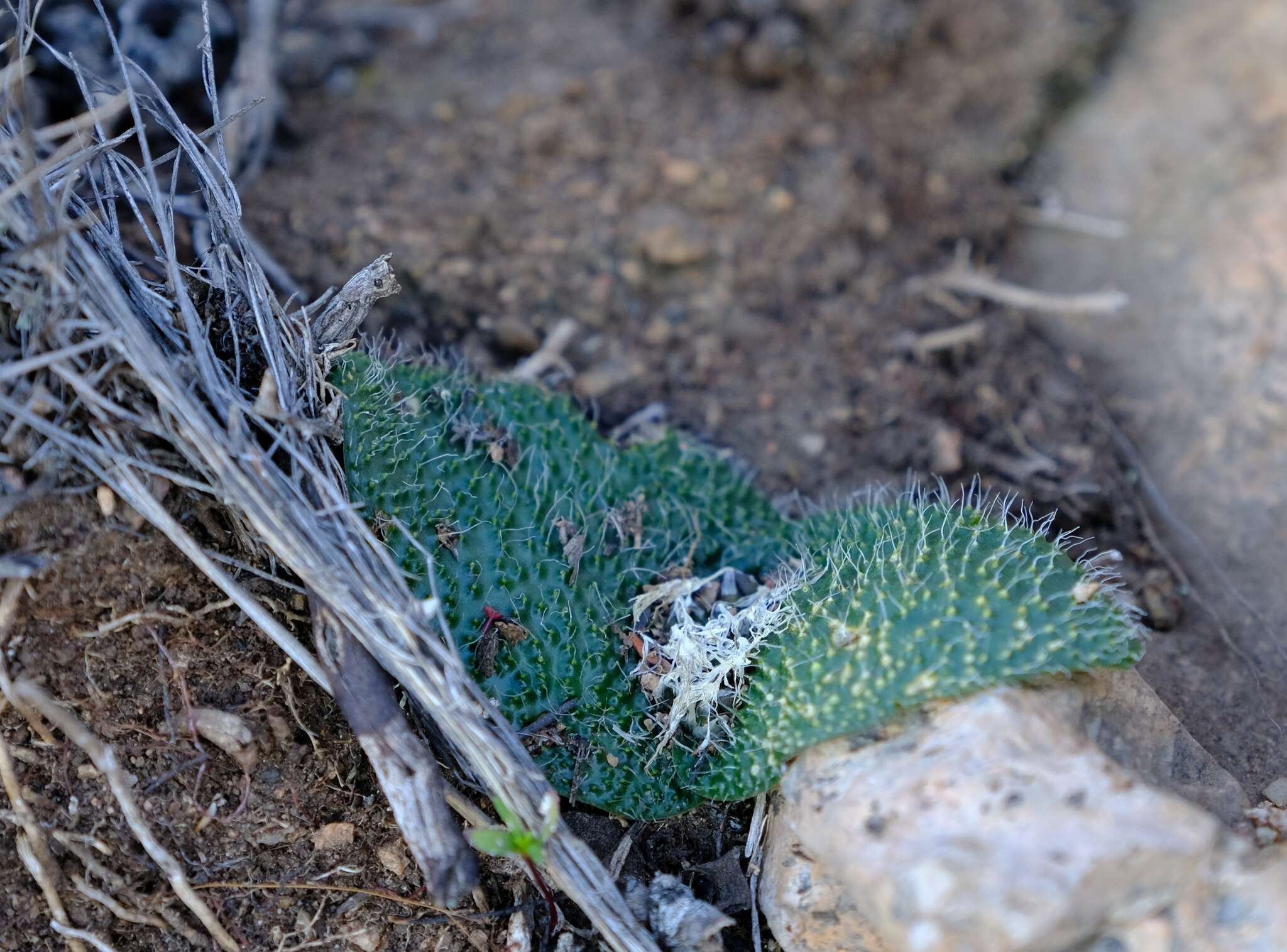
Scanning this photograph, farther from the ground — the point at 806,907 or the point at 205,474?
the point at 205,474

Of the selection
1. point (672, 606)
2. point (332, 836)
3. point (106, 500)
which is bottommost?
point (332, 836)

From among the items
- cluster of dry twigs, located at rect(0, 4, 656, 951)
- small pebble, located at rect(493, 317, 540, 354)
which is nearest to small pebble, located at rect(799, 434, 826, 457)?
→ small pebble, located at rect(493, 317, 540, 354)

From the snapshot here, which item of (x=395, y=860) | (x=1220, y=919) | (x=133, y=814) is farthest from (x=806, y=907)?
(x=133, y=814)

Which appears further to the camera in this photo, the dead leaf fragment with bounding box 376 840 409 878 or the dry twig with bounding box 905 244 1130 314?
the dry twig with bounding box 905 244 1130 314

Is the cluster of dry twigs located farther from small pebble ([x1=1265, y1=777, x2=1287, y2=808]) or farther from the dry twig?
the dry twig

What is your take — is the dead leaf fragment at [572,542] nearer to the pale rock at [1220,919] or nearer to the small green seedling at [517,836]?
the small green seedling at [517,836]

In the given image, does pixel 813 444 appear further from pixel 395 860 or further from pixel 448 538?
pixel 395 860
